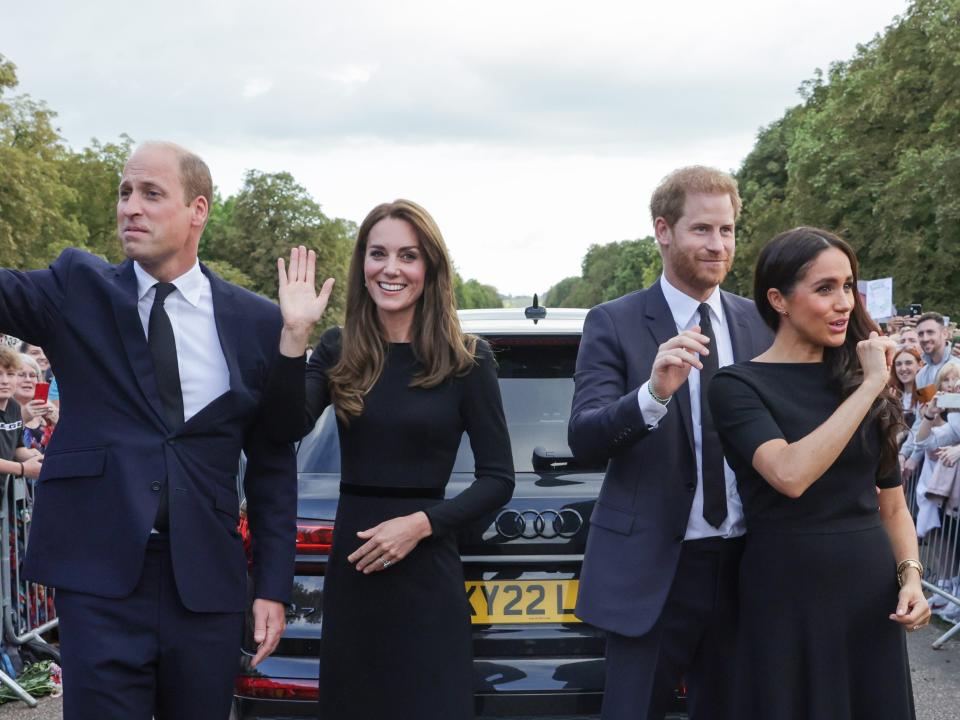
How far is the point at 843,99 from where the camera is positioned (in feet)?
131

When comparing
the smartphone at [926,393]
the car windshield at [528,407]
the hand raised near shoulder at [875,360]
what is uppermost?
the hand raised near shoulder at [875,360]

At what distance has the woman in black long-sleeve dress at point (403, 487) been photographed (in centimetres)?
344

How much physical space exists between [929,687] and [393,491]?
430cm

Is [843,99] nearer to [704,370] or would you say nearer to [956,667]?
[956,667]

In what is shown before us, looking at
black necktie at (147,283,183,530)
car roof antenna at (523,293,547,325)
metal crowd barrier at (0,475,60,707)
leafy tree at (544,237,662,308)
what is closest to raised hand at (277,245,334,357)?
black necktie at (147,283,183,530)

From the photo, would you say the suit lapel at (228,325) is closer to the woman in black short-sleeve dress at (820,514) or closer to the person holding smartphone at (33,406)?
the woman in black short-sleeve dress at (820,514)

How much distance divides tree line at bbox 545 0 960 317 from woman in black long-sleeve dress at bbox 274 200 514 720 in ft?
99.9

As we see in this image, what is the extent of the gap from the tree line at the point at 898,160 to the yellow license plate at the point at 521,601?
30.1 m

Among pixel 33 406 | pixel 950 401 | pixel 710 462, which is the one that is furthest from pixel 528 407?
pixel 950 401

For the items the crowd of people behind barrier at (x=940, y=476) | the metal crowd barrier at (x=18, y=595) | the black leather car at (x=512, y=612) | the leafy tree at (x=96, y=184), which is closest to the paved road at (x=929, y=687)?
the metal crowd barrier at (x=18, y=595)

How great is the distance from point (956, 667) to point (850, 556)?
14.5ft

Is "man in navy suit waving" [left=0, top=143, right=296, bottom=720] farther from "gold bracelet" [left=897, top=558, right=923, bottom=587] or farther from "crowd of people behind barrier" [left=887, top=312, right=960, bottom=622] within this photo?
"crowd of people behind barrier" [left=887, top=312, right=960, bottom=622]

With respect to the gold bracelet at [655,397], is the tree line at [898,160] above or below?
above

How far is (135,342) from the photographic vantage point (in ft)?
9.84
